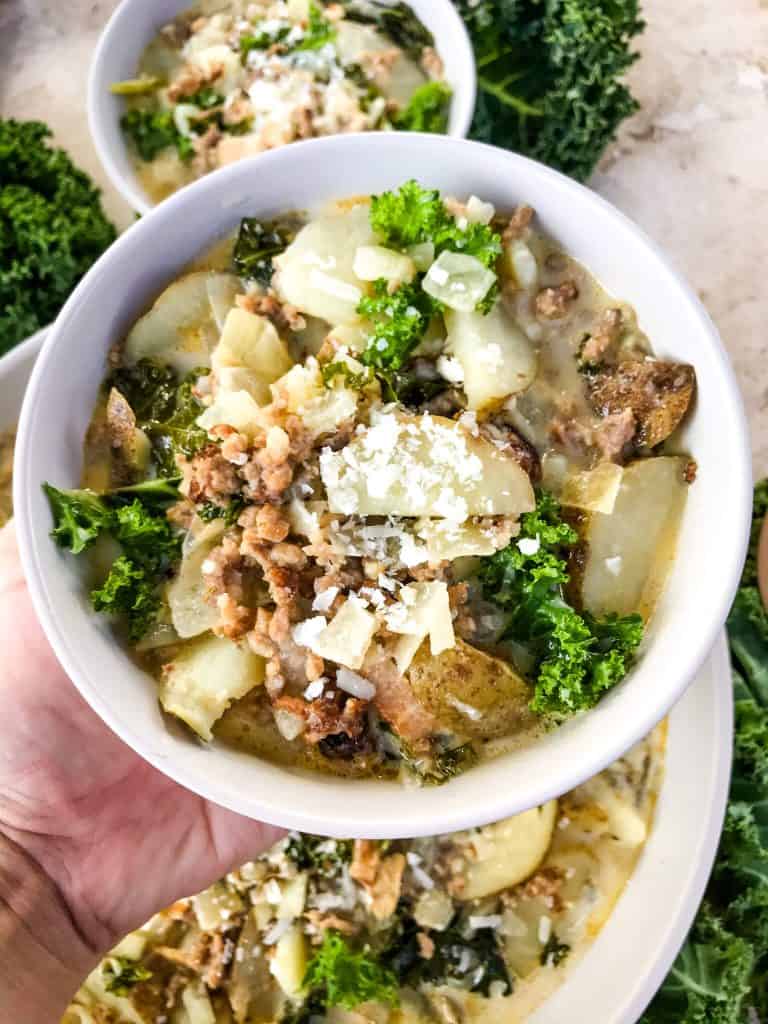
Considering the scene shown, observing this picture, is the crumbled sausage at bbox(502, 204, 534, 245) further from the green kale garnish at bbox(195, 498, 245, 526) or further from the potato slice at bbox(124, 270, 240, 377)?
the green kale garnish at bbox(195, 498, 245, 526)

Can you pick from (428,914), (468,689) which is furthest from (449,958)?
(468,689)

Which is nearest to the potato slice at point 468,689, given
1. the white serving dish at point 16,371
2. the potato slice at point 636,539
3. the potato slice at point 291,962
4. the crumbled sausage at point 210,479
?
the potato slice at point 636,539

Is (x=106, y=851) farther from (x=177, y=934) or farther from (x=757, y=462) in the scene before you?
(x=757, y=462)

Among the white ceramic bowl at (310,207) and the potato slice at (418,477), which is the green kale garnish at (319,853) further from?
the potato slice at (418,477)

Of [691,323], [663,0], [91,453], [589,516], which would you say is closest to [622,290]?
[691,323]

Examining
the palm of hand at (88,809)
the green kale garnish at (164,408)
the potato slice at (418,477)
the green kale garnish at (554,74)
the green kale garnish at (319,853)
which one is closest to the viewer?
the potato slice at (418,477)

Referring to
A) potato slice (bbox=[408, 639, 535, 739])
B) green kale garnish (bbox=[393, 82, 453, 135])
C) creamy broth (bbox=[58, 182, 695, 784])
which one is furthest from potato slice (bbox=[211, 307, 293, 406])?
green kale garnish (bbox=[393, 82, 453, 135])

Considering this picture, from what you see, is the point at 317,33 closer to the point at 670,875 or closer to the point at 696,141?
the point at 696,141
